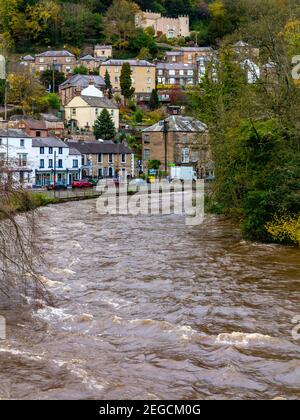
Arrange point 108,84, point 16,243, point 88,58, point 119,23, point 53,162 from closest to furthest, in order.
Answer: point 16,243 → point 53,162 → point 108,84 → point 88,58 → point 119,23

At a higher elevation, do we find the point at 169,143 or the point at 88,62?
the point at 88,62

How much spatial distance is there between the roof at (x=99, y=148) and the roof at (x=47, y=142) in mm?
4115

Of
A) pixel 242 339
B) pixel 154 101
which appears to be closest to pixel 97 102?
pixel 154 101

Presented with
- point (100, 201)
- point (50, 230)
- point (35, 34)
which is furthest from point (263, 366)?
point (35, 34)

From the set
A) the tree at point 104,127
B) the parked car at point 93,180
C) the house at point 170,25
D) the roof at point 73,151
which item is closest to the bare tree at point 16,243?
the parked car at point 93,180

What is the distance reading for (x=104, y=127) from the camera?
80875 millimetres

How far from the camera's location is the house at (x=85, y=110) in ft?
279

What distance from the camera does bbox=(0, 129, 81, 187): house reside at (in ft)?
202

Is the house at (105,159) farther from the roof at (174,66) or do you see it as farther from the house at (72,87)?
the roof at (174,66)

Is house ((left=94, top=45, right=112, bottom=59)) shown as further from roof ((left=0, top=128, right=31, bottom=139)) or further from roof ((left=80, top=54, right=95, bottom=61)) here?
roof ((left=0, top=128, right=31, bottom=139))

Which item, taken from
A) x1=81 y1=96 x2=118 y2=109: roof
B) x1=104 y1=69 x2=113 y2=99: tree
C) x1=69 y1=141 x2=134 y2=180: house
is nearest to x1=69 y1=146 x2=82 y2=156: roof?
x1=69 y1=141 x2=134 y2=180: house

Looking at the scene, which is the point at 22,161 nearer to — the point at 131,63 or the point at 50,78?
the point at 50,78

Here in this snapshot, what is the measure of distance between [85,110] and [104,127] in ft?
19.3

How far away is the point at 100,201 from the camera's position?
2101 inches
